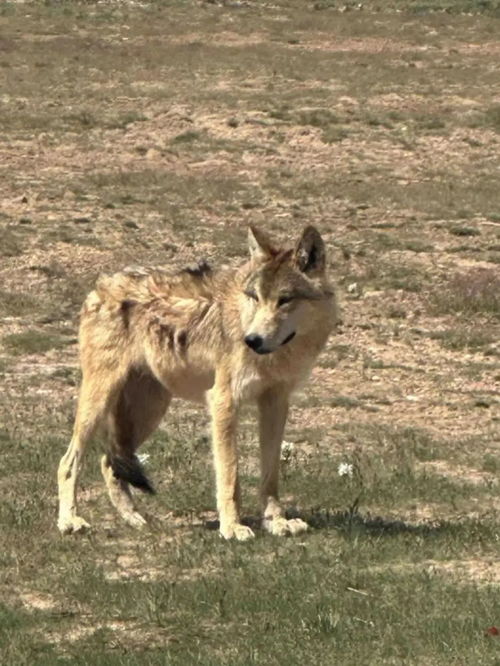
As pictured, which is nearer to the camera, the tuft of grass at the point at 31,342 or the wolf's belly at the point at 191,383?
the wolf's belly at the point at 191,383

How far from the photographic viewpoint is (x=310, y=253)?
30.2 ft

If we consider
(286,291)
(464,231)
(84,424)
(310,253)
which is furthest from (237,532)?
(464,231)

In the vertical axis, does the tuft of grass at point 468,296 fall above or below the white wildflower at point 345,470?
below

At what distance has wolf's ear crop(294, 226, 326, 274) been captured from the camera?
29.9ft

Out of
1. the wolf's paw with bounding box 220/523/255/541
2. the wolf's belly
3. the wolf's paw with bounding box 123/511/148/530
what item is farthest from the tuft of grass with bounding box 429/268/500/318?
the wolf's paw with bounding box 220/523/255/541

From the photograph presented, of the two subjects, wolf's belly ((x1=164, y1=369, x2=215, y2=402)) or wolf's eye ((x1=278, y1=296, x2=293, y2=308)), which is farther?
wolf's belly ((x1=164, y1=369, x2=215, y2=402))

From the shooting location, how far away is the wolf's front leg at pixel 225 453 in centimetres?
923

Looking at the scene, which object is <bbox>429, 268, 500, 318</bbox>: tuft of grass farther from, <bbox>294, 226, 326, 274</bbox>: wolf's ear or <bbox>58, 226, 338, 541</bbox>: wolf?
<bbox>294, 226, 326, 274</bbox>: wolf's ear

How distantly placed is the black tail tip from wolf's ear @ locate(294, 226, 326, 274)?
1653 mm

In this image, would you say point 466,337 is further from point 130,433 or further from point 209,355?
point 209,355

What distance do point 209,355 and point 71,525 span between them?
1.29 m

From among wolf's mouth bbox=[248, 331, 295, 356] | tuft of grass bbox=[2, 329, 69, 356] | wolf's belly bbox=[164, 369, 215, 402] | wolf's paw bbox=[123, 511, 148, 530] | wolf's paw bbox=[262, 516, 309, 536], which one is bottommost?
tuft of grass bbox=[2, 329, 69, 356]

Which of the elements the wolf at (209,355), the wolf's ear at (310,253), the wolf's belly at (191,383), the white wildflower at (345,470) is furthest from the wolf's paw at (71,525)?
the white wildflower at (345,470)

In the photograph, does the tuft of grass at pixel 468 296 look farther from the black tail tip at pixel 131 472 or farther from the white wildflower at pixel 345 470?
the black tail tip at pixel 131 472
